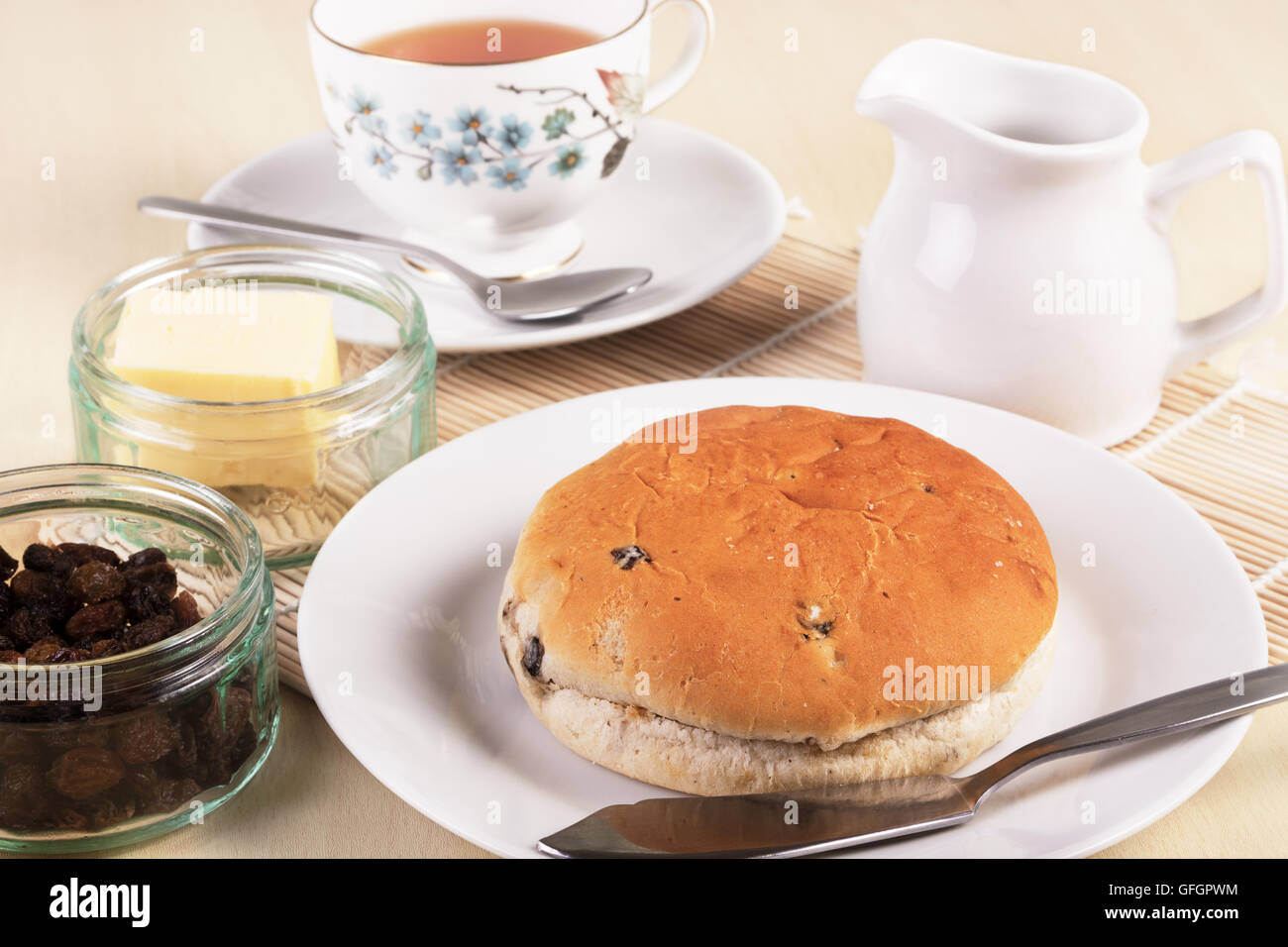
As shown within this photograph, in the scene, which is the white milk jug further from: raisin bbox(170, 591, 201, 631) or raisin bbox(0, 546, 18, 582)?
raisin bbox(0, 546, 18, 582)

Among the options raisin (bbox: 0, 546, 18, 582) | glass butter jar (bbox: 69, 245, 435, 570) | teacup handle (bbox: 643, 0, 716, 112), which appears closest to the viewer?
raisin (bbox: 0, 546, 18, 582)

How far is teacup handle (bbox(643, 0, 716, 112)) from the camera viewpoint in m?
1.92

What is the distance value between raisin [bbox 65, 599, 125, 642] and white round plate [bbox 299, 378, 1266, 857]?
0.15 m

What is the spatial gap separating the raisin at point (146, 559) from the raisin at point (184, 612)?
1.6 inches

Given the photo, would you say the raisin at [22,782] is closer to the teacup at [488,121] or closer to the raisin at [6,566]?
the raisin at [6,566]

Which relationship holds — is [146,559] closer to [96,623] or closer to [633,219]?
[96,623]

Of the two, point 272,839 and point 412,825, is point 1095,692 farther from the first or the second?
point 272,839

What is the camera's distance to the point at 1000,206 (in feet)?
4.88

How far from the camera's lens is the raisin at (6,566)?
3.87 ft

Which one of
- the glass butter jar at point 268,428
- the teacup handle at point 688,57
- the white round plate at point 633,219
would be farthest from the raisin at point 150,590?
the teacup handle at point 688,57

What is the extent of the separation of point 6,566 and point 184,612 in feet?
0.60

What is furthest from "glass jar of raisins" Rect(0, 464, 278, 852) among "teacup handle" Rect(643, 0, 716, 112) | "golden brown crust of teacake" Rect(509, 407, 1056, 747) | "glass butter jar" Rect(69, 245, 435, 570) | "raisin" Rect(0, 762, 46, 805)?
"teacup handle" Rect(643, 0, 716, 112)

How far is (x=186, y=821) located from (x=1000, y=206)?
41.2 inches

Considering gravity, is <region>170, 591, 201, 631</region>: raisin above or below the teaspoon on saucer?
below
